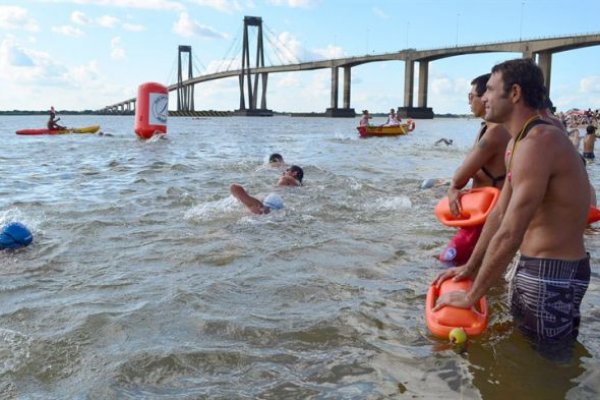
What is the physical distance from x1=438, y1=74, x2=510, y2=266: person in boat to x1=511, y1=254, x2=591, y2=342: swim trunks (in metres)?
1.26

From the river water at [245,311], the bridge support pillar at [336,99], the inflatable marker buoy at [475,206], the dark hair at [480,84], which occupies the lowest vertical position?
the river water at [245,311]

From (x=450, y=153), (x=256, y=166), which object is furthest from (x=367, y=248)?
(x=450, y=153)

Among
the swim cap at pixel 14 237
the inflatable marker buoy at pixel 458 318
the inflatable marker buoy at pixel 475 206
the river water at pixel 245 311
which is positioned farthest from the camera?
the swim cap at pixel 14 237

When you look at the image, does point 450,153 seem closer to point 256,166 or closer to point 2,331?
point 256,166

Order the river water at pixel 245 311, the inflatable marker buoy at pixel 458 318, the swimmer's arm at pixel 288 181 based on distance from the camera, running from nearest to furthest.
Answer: the river water at pixel 245 311 < the inflatable marker buoy at pixel 458 318 < the swimmer's arm at pixel 288 181

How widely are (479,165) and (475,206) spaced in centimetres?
43

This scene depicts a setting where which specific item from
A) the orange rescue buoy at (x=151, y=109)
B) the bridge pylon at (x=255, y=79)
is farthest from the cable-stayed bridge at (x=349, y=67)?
the orange rescue buoy at (x=151, y=109)

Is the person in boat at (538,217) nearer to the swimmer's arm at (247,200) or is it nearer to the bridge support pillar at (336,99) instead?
the swimmer's arm at (247,200)

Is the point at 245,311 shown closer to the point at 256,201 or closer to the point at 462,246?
the point at 462,246

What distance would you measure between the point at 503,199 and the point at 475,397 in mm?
970

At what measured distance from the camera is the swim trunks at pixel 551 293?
2664 millimetres

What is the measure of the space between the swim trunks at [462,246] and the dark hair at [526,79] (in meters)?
1.71

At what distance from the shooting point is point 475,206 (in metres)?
3.84

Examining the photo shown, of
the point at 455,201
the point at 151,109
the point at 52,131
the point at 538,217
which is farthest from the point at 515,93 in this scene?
the point at 52,131
